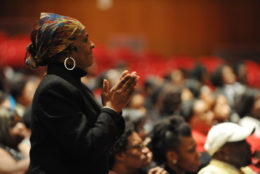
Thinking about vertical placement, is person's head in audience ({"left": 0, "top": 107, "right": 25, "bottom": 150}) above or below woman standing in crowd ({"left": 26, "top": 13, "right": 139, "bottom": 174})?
below

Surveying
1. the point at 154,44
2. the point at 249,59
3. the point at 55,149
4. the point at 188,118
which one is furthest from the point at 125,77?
the point at 154,44

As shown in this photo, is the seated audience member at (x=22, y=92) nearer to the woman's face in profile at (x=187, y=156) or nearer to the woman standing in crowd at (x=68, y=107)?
the woman's face in profile at (x=187, y=156)

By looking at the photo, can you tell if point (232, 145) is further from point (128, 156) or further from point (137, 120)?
point (137, 120)

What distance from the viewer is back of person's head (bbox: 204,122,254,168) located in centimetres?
164

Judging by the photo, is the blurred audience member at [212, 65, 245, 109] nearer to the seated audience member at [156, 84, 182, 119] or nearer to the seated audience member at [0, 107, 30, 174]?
the seated audience member at [156, 84, 182, 119]

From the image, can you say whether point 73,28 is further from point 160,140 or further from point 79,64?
point 160,140

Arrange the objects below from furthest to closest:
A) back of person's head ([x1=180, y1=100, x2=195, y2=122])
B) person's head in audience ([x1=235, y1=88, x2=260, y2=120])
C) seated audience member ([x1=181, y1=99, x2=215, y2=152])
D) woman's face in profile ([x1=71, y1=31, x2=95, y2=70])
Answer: person's head in audience ([x1=235, y1=88, x2=260, y2=120]) → back of person's head ([x1=180, y1=100, x2=195, y2=122]) → seated audience member ([x1=181, y1=99, x2=215, y2=152]) → woman's face in profile ([x1=71, y1=31, x2=95, y2=70])

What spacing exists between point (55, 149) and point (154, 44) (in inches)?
368

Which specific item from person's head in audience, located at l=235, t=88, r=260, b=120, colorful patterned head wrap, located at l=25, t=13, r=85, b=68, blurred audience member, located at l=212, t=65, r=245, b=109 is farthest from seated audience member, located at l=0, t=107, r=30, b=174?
blurred audience member, located at l=212, t=65, r=245, b=109

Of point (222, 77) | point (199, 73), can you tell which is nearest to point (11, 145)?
point (222, 77)

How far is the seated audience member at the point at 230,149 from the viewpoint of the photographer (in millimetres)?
1643

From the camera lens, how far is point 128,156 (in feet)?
6.63

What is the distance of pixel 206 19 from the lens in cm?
1039

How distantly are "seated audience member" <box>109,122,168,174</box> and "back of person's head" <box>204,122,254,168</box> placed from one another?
0.48 m
